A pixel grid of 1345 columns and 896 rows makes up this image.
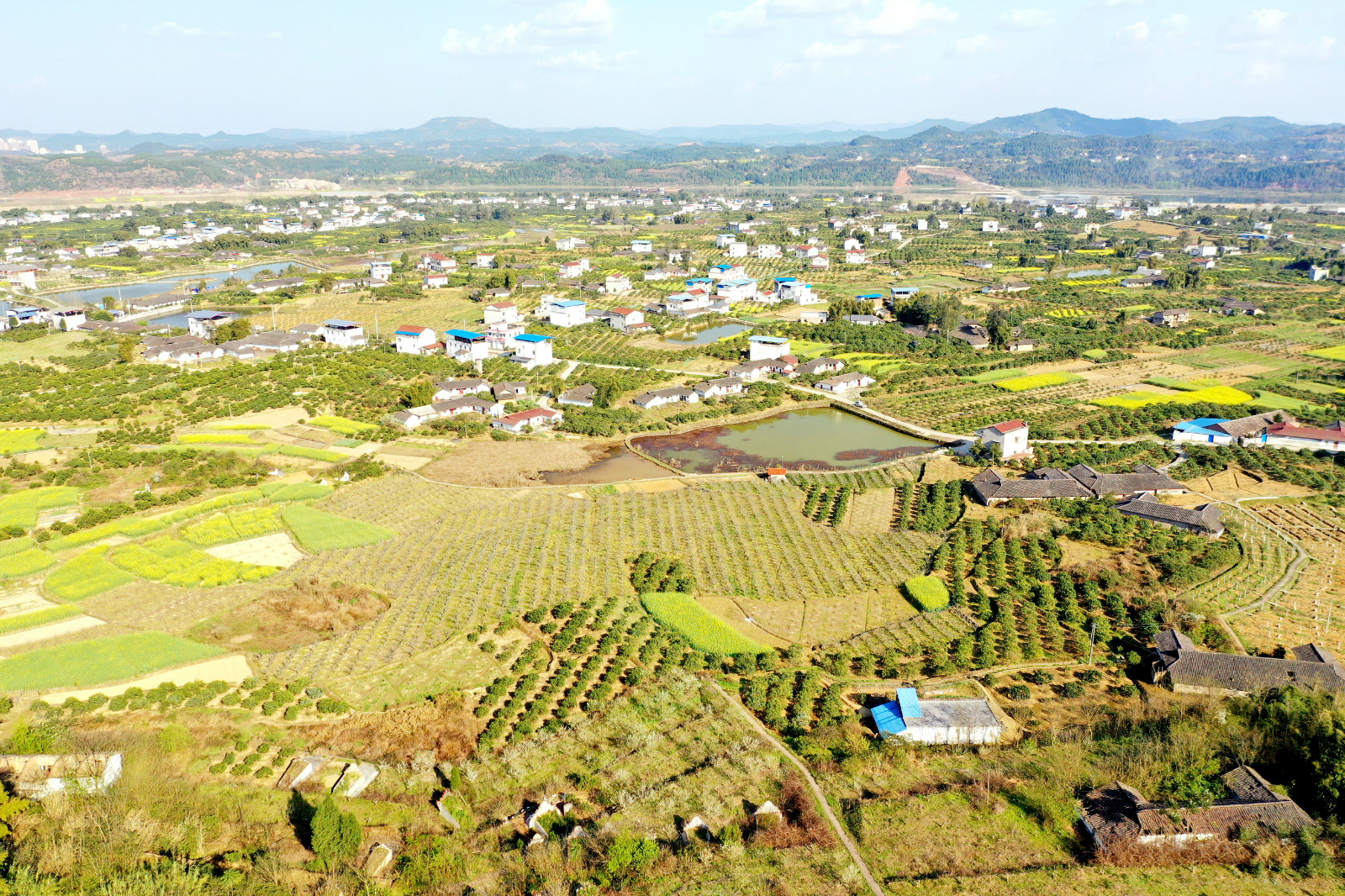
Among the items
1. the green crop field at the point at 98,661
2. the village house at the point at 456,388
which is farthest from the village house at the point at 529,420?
the green crop field at the point at 98,661

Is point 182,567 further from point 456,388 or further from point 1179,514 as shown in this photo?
point 1179,514

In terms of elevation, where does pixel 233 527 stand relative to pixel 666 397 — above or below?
below

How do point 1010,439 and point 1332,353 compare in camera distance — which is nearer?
point 1010,439

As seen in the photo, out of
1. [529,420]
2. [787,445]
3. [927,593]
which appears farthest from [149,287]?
[927,593]

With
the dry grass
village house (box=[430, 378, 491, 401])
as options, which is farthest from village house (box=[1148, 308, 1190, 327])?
village house (box=[430, 378, 491, 401])

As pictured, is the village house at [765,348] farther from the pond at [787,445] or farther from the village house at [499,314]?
the village house at [499,314]

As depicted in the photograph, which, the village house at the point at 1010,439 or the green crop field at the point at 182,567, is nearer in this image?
the green crop field at the point at 182,567

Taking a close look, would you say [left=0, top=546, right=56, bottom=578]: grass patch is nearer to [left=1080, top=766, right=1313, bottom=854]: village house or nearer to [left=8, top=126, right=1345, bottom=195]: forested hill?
[left=1080, top=766, right=1313, bottom=854]: village house

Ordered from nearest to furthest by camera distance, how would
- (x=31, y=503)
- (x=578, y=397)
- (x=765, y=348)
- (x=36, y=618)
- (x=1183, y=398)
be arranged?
(x=36, y=618) → (x=31, y=503) → (x=1183, y=398) → (x=578, y=397) → (x=765, y=348)
